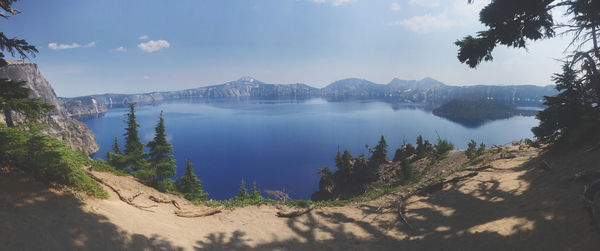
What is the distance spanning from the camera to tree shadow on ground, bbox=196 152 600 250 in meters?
5.30

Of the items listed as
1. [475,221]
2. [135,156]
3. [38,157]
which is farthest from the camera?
[135,156]

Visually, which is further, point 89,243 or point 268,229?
point 268,229

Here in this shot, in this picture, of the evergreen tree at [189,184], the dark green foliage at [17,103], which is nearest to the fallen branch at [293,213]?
the dark green foliage at [17,103]

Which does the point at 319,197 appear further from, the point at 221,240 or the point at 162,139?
the point at 221,240

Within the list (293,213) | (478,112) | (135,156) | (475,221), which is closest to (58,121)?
(135,156)

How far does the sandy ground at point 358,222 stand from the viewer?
525 centimetres

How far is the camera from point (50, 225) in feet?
18.2

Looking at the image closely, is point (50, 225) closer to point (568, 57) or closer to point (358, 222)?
point (358, 222)

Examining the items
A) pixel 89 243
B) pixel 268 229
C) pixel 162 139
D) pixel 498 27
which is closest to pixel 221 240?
pixel 268 229

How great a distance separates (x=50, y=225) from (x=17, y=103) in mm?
4380

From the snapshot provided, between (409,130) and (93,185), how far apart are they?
421 ft

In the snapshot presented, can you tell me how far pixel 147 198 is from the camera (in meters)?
11.3

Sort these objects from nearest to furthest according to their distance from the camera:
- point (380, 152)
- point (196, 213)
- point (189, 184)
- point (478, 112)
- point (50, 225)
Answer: point (50, 225)
point (196, 213)
point (189, 184)
point (380, 152)
point (478, 112)

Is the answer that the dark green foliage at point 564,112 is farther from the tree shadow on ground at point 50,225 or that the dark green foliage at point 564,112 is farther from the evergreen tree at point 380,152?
the evergreen tree at point 380,152
